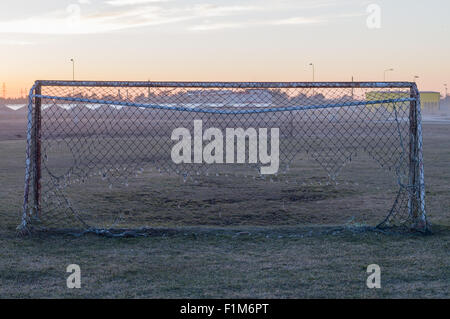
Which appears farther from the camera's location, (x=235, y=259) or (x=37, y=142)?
(x=37, y=142)

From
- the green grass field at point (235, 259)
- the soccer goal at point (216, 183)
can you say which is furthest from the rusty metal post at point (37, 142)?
the green grass field at point (235, 259)

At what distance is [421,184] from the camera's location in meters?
8.13

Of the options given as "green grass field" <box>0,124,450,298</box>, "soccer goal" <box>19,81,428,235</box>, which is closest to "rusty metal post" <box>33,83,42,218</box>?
"soccer goal" <box>19,81,428,235</box>

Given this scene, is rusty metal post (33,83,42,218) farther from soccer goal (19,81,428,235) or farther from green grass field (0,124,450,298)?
green grass field (0,124,450,298)

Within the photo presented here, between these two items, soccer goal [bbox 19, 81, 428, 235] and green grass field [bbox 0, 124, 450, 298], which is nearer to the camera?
green grass field [bbox 0, 124, 450, 298]

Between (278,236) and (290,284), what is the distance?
2092 millimetres

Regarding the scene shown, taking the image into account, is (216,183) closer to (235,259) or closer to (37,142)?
(37,142)

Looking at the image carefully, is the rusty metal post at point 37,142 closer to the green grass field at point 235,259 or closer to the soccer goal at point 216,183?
the soccer goal at point 216,183

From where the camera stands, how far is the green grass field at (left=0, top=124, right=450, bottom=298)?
18.2ft

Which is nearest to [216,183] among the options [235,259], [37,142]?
[37,142]

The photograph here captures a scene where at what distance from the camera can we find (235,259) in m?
6.66

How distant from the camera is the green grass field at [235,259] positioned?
18.2ft
